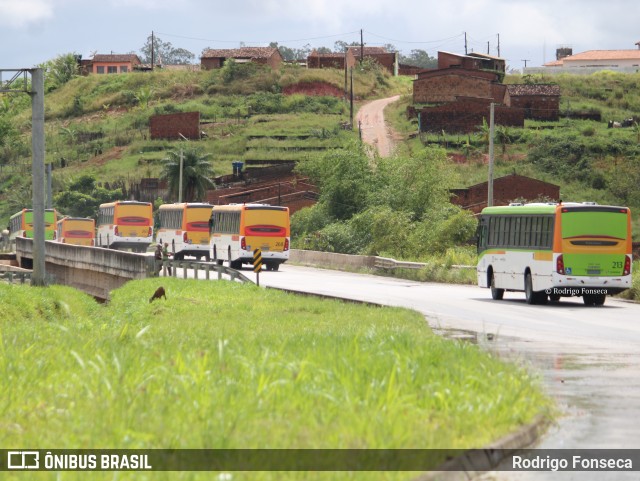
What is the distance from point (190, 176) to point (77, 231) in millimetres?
23285

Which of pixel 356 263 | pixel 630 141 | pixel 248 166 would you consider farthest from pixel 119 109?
pixel 356 263

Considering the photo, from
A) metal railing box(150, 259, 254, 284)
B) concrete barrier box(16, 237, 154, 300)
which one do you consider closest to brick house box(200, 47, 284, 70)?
concrete barrier box(16, 237, 154, 300)

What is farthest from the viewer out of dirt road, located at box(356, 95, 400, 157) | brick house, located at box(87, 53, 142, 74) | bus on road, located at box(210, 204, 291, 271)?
brick house, located at box(87, 53, 142, 74)

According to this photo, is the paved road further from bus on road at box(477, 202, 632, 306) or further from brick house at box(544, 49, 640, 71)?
brick house at box(544, 49, 640, 71)

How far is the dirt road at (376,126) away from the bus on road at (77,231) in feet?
104

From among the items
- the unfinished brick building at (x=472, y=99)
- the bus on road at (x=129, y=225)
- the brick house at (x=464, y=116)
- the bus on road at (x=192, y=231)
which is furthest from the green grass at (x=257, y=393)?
the unfinished brick building at (x=472, y=99)

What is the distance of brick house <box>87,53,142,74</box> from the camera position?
180 m

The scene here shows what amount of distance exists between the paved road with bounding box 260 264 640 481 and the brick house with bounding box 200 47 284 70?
379 ft

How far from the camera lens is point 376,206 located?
233ft

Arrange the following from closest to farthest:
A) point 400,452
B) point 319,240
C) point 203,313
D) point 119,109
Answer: point 400,452 → point 203,313 → point 319,240 → point 119,109

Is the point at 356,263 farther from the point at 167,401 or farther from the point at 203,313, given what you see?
the point at 167,401

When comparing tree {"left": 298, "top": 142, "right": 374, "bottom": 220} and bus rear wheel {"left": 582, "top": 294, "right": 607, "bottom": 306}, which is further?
tree {"left": 298, "top": 142, "right": 374, "bottom": 220}

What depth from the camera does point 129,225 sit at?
245ft

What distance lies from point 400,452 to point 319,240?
200 feet
